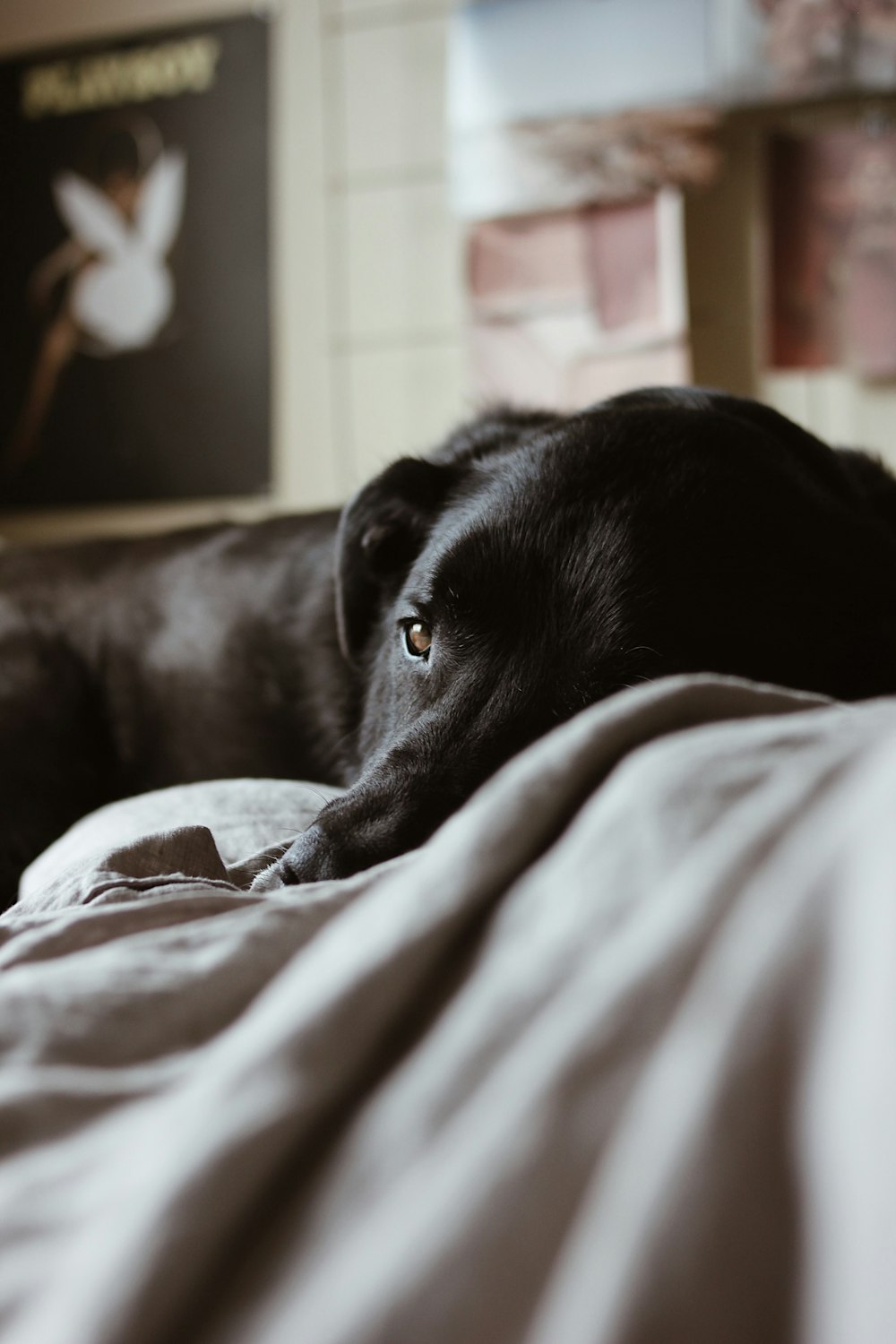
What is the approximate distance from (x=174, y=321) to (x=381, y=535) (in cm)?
276

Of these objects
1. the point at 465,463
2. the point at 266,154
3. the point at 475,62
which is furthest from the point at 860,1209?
the point at 266,154

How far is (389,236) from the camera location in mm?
3465

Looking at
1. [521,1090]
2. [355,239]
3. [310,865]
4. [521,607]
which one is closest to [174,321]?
[355,239]

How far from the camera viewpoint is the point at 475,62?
10.1 ft

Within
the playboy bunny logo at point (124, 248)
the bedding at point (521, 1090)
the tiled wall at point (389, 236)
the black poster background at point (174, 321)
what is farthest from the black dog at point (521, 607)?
the playboy bunny logo at point (124, 248)

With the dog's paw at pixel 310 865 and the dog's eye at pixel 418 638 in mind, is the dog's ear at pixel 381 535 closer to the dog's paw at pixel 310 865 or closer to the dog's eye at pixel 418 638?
the dog's eye at pixel 418 638

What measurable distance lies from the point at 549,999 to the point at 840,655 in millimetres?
696

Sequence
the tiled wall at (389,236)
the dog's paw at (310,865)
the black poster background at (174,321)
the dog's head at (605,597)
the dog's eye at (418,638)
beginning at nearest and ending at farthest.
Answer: the dog's paw at (310,865) < the dog's head at (605,597) < the dog's eye at (418,638) < the tiled wall at (389,236) < the black poster background at (174,321)

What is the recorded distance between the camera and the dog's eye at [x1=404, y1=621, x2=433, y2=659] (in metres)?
1.03

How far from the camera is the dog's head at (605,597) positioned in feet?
2.82

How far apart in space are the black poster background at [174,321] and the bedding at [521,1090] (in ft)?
11.0

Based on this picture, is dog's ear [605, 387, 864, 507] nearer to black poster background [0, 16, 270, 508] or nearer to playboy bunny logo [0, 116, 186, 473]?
black poster background [0, 16, 270, 508]

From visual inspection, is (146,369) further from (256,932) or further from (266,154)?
(256,932)

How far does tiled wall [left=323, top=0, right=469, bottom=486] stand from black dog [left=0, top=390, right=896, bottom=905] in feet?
6.57
